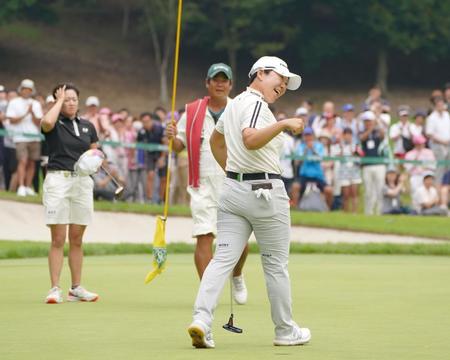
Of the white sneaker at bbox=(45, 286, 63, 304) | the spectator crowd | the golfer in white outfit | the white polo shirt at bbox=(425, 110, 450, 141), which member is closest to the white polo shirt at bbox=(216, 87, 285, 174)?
the golfer in white outfit

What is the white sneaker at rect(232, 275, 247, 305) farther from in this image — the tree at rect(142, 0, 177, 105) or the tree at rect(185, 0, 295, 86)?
the tree at rect(185, 0, 295, 86)

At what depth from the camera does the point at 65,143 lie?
48.6ft

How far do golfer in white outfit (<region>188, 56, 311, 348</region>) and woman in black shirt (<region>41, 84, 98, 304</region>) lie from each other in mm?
3754

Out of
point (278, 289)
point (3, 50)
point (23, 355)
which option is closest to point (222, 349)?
point (278, 289)

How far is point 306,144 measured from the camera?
28672mm

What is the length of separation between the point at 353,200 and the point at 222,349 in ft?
60.5

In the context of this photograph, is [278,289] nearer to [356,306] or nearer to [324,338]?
[324,338]

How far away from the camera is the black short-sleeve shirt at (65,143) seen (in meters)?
14.8

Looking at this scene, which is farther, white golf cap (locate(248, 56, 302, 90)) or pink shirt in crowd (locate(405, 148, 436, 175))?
pink shirt in crowd (locate(405, 148, 436, 175))

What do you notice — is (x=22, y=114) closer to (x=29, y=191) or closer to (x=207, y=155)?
(x=29, y=191)

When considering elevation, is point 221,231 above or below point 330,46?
below

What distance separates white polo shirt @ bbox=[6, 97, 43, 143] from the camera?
27.5 m

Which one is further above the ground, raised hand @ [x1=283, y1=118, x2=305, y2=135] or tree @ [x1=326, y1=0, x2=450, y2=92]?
tree @ [x1=326, y1=0, x2=450, y2=92]

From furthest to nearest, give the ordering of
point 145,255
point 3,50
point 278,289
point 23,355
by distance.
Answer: point 3,50, point 145,255, point 278,289, point 23,355
